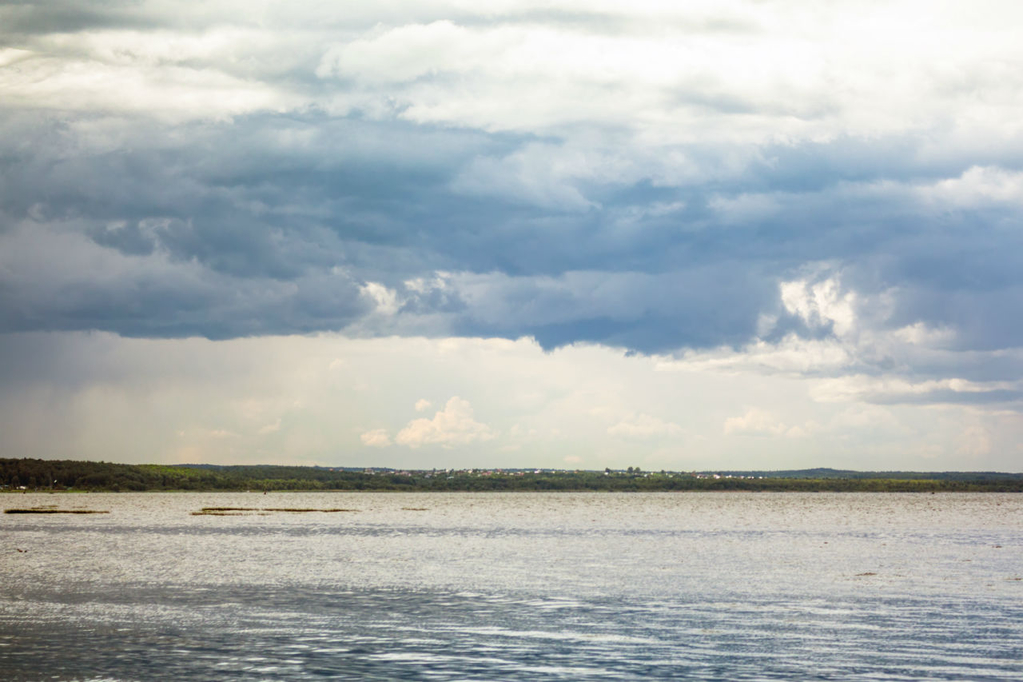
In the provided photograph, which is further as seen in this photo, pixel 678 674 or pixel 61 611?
pixel 61 611

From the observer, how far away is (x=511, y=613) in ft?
163

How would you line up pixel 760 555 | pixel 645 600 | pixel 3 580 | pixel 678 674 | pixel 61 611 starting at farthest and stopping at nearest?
pixel 760 555, pixel 3 580, pixel 645 600, pixel 61 611, pixel 678 674

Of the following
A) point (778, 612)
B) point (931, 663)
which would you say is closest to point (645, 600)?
point (778, 612)

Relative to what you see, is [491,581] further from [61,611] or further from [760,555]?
[760,555]

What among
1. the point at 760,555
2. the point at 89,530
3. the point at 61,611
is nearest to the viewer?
the point at 61,611

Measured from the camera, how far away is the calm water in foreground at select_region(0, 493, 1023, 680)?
35.8m

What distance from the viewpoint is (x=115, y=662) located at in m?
35.8

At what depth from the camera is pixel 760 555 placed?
90.3m

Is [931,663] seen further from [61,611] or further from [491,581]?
[61,611]

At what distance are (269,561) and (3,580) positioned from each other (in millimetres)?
22747

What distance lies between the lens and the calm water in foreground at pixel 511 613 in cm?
3575

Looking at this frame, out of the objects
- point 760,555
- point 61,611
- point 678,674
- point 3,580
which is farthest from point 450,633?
point 760,555

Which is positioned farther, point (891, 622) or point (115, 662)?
point (891, 622)

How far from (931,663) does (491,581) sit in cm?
3444
